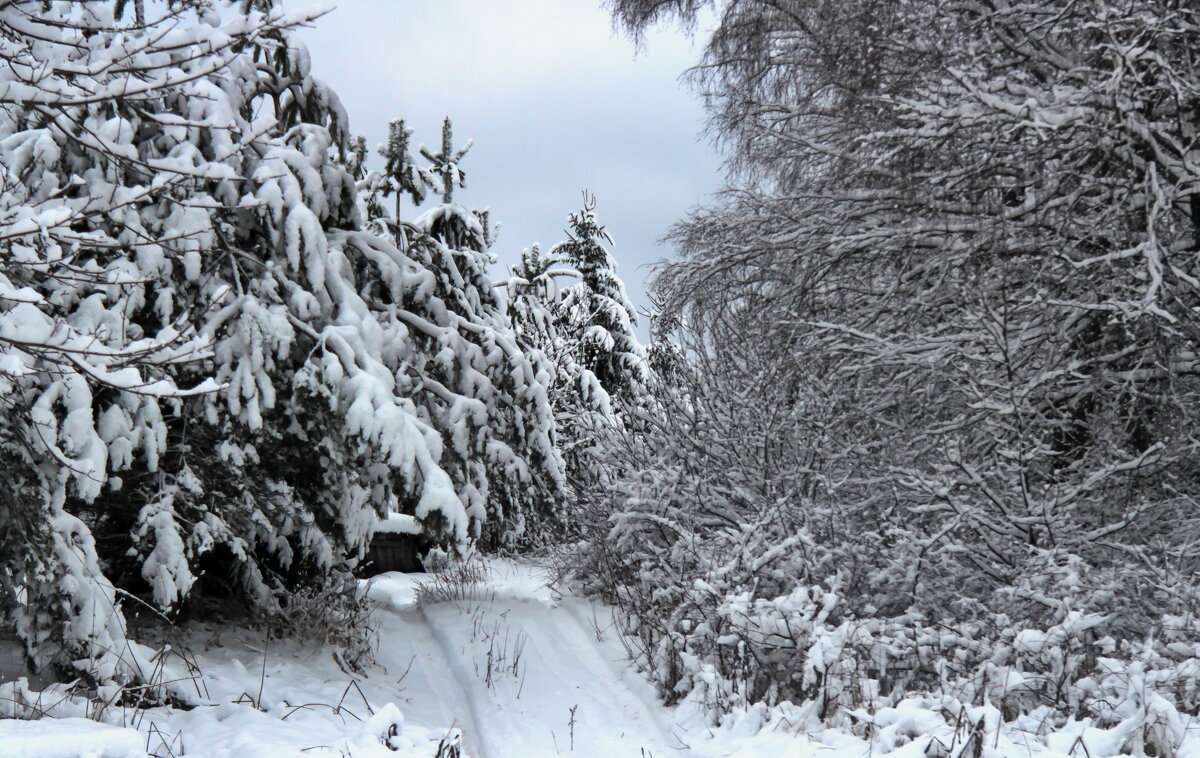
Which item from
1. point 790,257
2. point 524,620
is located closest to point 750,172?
point 790,257

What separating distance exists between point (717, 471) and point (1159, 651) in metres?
4.16

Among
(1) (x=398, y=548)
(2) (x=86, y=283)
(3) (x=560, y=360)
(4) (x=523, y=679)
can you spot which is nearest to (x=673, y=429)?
(4) (x=523, y=679)

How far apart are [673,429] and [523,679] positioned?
2862 mm

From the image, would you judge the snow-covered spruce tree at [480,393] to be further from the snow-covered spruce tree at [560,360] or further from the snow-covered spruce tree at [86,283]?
the snow-covered spruce tree at [560,360]

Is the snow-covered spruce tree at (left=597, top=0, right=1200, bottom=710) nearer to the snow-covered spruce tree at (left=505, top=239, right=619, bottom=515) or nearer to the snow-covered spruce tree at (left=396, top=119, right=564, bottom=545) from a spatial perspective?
the snow-covered spruce tree at (left=396, top=119, right=564, bottom=545)

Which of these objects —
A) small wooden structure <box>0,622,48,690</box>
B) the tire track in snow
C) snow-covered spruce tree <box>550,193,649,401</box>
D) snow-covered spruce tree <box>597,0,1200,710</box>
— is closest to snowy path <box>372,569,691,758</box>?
the tire track in snow

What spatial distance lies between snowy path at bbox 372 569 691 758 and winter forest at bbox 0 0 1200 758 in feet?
0.17

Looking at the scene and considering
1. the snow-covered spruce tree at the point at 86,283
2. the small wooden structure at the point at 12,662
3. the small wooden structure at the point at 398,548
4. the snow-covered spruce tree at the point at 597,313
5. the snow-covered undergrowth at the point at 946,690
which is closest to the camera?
the snow-covered spruce tree at the point at 86,283

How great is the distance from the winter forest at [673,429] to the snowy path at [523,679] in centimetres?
5

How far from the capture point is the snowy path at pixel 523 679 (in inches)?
237

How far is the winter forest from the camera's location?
4836 millimetres

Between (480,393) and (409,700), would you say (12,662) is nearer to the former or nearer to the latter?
(409,700)

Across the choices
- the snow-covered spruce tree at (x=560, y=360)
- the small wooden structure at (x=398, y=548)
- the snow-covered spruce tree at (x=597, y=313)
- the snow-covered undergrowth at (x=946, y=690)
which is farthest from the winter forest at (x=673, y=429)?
the snow-covered spruce tree at (x=597, y=313)

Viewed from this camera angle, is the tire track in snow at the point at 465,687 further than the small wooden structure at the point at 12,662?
Yes
